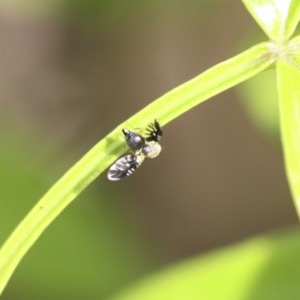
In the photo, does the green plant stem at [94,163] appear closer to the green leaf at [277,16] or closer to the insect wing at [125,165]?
the green leaf at [277,16]

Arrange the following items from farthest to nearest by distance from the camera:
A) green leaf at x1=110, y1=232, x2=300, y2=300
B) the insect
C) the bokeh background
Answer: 1. the bokeh background
2. green leaf at x1=110, y1=232, x2=300, y2=300
3. the insect

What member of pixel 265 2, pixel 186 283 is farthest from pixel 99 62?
pixel 265 2

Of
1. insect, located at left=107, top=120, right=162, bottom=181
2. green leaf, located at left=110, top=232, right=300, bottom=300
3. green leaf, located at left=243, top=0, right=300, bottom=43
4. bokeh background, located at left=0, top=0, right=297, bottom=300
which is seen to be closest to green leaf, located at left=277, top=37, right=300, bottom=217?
green leaf, located at left=243, top=0, right=300, bottom=43

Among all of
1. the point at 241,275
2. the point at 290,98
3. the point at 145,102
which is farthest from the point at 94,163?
the point at 145,102

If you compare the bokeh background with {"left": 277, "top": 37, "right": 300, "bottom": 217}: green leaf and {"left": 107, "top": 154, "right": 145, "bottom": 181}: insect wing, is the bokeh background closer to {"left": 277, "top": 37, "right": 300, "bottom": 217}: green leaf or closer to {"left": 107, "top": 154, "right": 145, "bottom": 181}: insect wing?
{"left": 107, "top": 154, "right": 145, "bottom": 181}: insect wing

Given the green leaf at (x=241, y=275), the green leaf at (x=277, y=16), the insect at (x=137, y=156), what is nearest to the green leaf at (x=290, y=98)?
the green leaf at (x=277, y=16)

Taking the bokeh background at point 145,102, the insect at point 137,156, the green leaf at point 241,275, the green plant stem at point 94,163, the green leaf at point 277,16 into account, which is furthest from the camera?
the bokeh background at point 145,102

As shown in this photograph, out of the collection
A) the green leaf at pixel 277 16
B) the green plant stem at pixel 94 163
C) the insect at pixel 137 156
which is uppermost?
the insect at pixel 137 156
